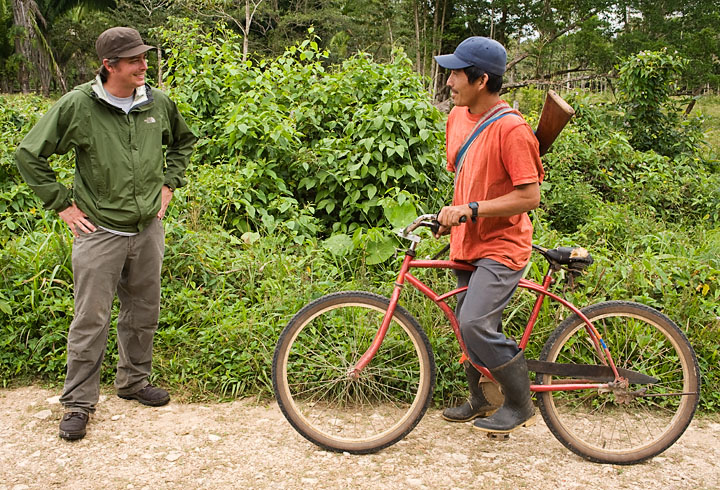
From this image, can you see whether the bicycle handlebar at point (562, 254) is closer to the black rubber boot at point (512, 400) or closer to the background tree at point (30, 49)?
the black rubber boot at point (512, 400)

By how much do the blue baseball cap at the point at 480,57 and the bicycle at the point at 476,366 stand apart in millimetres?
777

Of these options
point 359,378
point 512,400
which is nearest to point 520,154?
point 512,400

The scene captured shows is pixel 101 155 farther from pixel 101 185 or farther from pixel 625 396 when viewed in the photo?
pixel 625 396

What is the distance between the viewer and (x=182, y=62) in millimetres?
7320

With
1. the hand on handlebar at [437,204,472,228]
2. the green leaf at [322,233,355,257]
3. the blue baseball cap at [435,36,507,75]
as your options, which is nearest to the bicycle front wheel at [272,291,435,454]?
the hand on handlebar at [437,204,472,228]

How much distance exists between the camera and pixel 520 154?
3.00 metres

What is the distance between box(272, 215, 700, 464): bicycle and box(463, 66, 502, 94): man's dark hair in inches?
27.9

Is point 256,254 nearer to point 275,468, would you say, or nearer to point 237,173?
point 237,173

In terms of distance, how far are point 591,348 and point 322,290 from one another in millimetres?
1873

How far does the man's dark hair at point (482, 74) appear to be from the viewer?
3072 mm

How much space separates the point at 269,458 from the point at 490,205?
1771mm

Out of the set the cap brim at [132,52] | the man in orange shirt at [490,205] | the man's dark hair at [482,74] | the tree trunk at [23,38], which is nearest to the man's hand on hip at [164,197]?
the cap brim at [132,52]

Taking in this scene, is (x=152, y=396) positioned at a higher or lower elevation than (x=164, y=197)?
lower

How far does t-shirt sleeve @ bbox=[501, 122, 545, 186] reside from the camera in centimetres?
300
